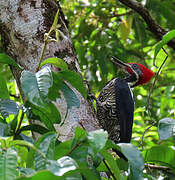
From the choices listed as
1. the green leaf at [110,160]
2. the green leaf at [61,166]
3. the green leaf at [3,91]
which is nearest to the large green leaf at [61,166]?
the green leaf at [61,166]

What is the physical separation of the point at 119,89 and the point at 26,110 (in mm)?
2176

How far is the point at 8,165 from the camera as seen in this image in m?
0.90

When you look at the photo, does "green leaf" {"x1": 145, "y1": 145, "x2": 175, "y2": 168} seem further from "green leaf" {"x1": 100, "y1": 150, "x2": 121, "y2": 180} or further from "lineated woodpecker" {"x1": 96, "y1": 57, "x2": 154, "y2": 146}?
"lineated woodpecker" {"x1": 96, "y1": 57, "x2": 154, "y2": 146}

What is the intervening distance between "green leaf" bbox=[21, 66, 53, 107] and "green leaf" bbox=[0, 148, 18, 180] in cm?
18

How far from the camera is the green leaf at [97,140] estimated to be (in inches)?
36.7

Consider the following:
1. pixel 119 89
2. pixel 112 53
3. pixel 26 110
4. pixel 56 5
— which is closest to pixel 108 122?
pixel 119 89

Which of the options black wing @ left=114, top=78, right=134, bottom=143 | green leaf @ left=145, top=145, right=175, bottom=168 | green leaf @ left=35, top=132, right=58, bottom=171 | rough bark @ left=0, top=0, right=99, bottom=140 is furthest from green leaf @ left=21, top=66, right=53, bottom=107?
black wing @ left=114, top=78, right=134, bottom=143

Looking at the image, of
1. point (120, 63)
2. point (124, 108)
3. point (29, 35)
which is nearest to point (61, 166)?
point (29, 35)

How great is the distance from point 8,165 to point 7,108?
1.44ft

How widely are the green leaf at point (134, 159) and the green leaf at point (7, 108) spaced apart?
48 cm

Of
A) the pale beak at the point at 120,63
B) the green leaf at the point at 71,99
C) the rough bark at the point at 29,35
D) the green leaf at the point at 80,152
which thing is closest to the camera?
the green leaf at the point at 80,152

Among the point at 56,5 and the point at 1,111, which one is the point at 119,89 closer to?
the point at 56,5

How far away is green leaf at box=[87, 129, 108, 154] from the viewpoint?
932 mm

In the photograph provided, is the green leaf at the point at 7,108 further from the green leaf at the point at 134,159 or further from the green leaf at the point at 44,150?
the green leaf at the point at 134,159
